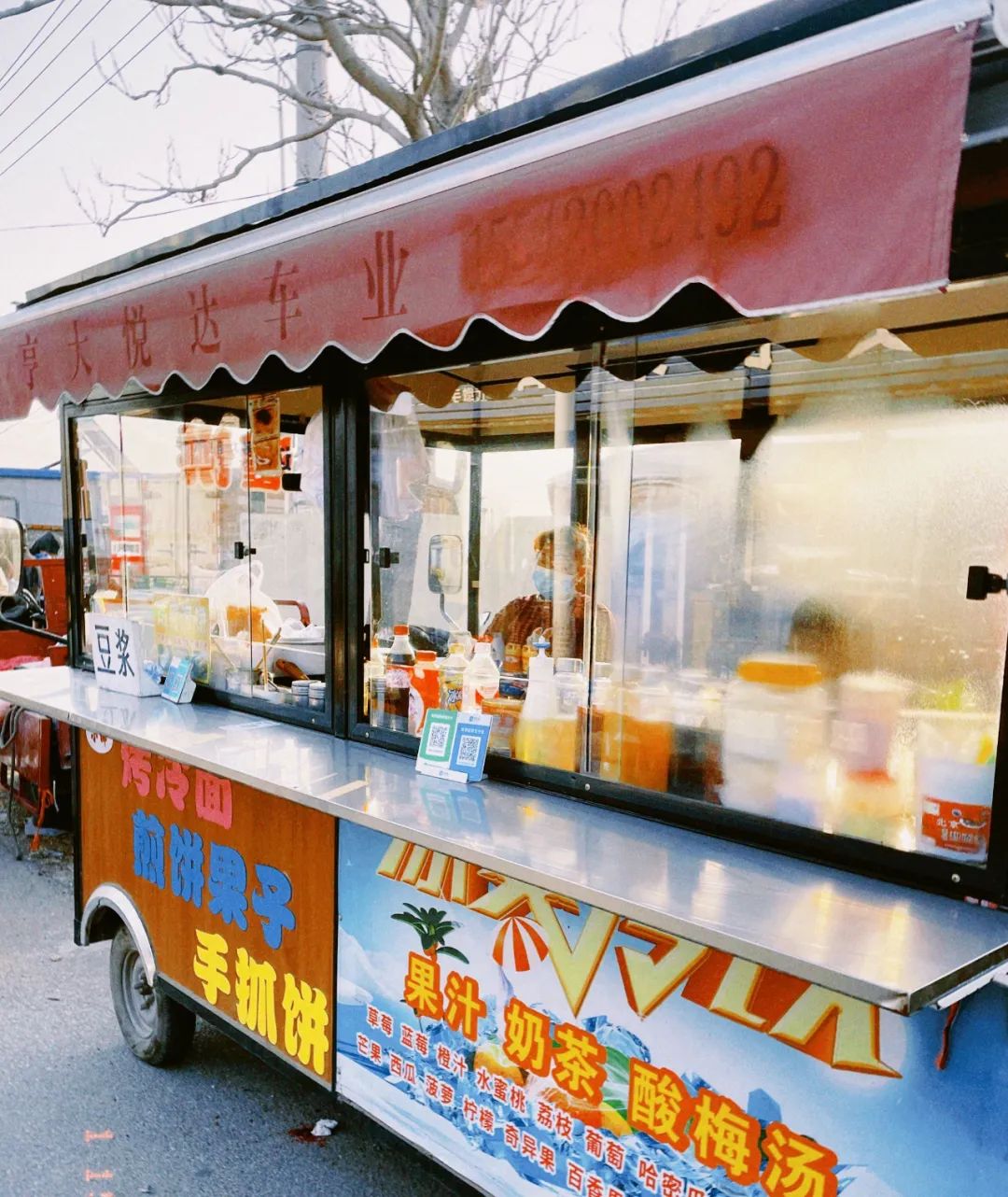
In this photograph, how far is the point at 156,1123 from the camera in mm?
2705

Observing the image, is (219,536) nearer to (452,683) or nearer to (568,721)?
(452,683)

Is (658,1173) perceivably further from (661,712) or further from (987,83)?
(987,83)

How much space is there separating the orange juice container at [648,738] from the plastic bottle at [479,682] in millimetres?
428

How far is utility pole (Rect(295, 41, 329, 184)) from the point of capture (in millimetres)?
7168

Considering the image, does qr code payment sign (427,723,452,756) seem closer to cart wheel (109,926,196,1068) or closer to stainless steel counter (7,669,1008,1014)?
stainless steel counter (7,669,1008,1014)

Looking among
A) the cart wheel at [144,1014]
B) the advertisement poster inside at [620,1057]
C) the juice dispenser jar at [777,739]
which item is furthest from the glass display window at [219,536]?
the juice dispenser jar at [777,739]

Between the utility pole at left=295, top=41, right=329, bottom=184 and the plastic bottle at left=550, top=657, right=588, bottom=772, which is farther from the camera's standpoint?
the utility pole at left=295, top=41, right=329, bottom=184

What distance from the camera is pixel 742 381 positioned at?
7.73 feet

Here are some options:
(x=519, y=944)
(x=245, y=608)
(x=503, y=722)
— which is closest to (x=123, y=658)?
(x=245, y=608)

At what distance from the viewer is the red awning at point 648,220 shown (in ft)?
3.76

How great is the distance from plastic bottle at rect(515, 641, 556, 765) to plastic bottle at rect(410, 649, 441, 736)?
34cm

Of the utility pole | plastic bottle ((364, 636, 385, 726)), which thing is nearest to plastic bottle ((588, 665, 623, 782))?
plastic bottle ((364, 636, 385, 726))

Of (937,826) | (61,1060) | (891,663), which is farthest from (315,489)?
(61,1060)

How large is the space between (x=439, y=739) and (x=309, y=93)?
22.0 feet
